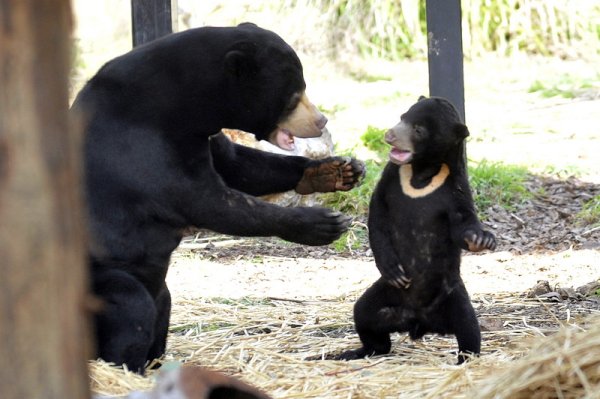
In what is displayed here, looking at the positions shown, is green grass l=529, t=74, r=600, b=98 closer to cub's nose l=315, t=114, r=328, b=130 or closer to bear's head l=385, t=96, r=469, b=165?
bear's head l=385, t=96, r=469, b=165

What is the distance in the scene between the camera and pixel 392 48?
15883 millimetres

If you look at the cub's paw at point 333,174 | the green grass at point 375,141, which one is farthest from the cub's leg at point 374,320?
the green grass at point 375,141

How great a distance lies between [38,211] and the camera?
6.00ft

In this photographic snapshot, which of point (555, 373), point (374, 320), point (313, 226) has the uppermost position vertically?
point (313, 226)

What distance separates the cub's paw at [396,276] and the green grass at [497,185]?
13.6 feet

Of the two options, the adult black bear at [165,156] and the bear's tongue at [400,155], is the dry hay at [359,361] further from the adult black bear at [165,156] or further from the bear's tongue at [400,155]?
the bear's tongue at [400,155]

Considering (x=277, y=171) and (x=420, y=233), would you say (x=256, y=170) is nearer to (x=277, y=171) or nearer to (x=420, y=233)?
(x=277, y=171)

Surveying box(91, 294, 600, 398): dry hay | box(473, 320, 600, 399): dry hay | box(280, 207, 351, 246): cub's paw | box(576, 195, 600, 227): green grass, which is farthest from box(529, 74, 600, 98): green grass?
box(473, 320, 600, 399): dry hay

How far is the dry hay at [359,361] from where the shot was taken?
335cm

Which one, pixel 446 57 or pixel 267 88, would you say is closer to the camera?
pixel 267 88

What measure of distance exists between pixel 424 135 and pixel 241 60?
0.93m

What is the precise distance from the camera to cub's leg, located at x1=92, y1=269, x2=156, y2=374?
15.7 feet

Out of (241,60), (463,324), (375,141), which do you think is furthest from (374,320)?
(375,141)

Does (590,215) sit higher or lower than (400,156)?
lower
